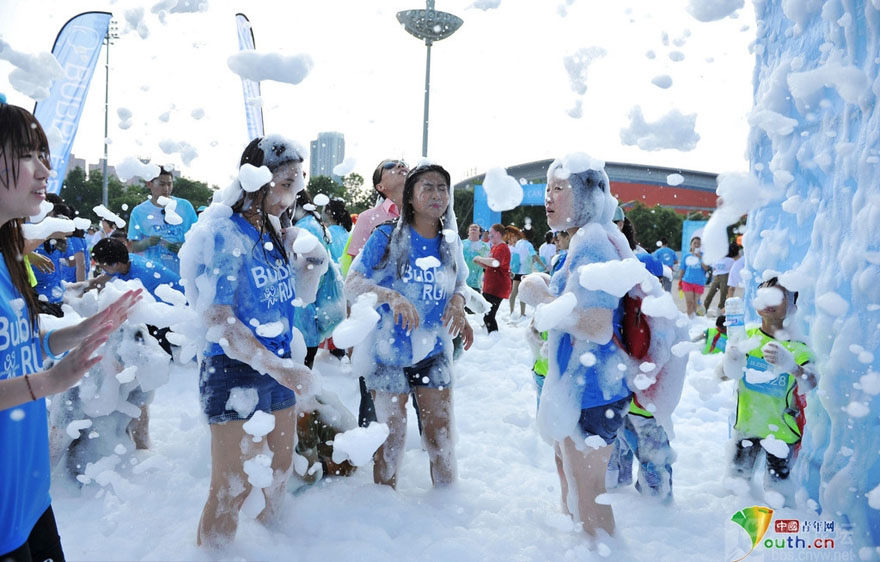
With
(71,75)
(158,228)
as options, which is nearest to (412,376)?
(158,228)

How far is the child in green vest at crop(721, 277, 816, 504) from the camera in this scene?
297 cm

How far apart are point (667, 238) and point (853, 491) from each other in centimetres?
3194

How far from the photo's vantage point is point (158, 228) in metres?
5.22

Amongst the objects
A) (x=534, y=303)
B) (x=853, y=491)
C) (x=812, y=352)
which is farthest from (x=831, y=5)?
(x=853, y=491)

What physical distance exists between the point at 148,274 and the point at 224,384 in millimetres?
2658

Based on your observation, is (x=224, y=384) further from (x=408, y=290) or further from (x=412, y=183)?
(x=412, y=183)

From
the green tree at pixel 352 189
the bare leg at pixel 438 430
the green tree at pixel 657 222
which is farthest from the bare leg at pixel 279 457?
the green tree at pixel 657 222

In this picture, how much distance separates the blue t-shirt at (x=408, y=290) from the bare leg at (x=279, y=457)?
0.58 m

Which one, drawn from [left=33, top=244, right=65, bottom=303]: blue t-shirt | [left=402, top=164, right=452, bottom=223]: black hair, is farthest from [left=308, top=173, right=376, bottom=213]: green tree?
[left=402, top=164, right=452, bottom=223]: black hair

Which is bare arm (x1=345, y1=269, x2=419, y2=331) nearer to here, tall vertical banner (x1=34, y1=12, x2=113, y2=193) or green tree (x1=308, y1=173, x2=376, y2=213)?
tall vertical banner (x1=34, y1=12, x2=113, y2=193)

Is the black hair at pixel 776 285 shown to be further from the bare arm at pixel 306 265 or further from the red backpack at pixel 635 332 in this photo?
the bare arm at pixel 306 265

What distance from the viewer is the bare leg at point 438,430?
3.02 m

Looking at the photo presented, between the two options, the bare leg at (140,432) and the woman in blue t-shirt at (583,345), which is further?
the bare leg at (140,432)

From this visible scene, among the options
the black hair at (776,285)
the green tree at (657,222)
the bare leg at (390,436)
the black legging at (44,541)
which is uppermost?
the black hair at (776,285)
